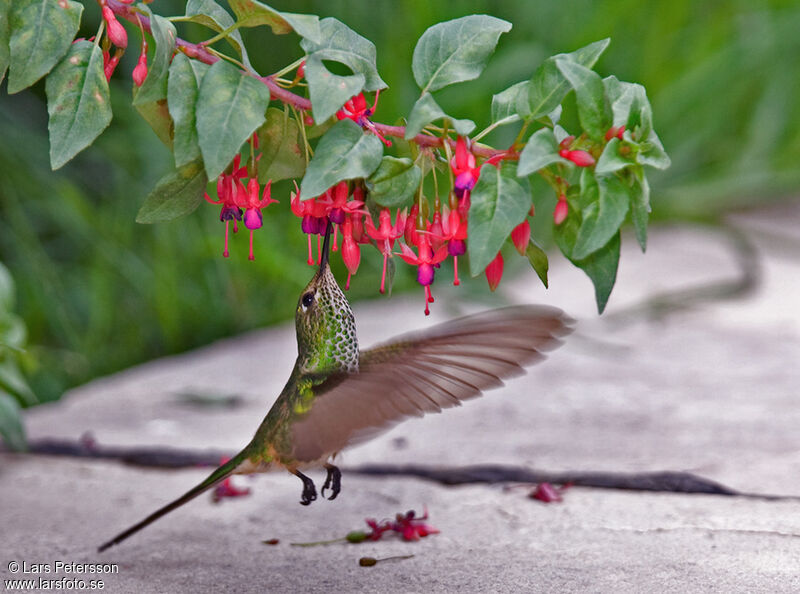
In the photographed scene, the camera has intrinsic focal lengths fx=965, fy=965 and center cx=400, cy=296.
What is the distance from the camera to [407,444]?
6.47 feet

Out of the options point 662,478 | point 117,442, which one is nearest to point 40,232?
point 117,442

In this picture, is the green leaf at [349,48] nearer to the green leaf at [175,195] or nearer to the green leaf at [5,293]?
the green leaf at [175,195]

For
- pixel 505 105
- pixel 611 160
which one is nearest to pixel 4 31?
pixel 505 105

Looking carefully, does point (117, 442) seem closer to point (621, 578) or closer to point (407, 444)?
point (407, 444)

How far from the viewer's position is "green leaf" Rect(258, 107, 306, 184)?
1093mm

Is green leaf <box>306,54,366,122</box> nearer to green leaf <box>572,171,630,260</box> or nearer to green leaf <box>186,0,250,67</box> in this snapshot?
green leaf <box>186,0,250,67</box>

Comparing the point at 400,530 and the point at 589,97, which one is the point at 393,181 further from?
the point at 400,530

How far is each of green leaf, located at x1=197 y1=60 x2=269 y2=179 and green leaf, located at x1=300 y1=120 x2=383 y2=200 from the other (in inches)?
2.8

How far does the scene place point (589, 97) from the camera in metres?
0.97

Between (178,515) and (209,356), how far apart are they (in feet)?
3.88

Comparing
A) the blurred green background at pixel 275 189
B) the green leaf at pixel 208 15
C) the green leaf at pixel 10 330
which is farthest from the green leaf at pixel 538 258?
the blurred green background at pixel 275 189

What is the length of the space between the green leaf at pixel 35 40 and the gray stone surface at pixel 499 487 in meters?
0.67

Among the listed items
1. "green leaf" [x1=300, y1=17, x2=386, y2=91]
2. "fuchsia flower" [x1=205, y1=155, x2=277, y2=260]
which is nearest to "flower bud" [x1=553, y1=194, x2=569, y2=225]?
"green leaf" [x1=300, y1=17, x2=386, y2=91]

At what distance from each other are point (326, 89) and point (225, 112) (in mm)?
102
